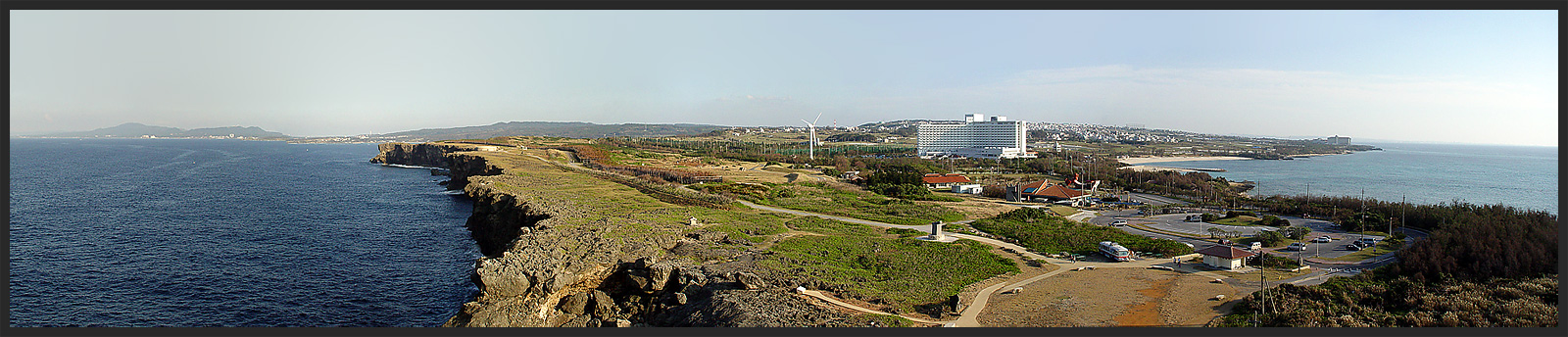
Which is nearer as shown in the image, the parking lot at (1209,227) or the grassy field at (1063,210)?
the parking lot at (1209,227)

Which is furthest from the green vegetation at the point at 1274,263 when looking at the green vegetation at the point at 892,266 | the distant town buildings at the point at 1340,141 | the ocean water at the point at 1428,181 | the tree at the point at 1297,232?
the distant town buildings at the point at 1340,141

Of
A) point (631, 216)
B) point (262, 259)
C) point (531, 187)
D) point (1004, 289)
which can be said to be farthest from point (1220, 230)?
point (262, 259)

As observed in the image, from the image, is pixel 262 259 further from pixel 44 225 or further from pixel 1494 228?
pixel 1494 228

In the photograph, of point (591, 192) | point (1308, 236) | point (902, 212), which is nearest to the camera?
point (1308, 236)

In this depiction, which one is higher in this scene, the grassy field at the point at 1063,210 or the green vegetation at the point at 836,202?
the green vegetation at the point at 836,202

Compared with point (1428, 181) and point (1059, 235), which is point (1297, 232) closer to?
point (1059, 235)

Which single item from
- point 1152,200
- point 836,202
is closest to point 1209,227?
point 1152,200

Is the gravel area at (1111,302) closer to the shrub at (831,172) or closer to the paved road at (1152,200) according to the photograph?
the paved road at (1152,200)
